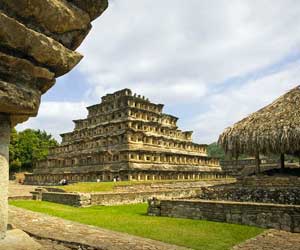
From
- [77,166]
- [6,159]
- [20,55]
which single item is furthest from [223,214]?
[77,166]

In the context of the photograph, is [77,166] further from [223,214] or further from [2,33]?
[2,33]

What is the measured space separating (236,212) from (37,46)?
8137 millimetres

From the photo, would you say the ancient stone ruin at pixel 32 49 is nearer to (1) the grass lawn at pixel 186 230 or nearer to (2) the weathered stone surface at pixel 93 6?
(2) the weathered stone surface at pixel 93 6

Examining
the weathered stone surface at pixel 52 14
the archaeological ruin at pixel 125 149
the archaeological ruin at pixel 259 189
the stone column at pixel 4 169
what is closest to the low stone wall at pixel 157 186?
the archaeological ruin at pixel 125 149

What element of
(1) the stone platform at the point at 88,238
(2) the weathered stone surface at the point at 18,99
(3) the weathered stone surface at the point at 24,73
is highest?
(3) the weathered stone surface at the point at 24,73

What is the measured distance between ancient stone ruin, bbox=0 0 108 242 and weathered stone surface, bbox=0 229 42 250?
15 centimetres

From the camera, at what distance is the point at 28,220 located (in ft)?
30.0

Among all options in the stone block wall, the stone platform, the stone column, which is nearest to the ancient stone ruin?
the stone column

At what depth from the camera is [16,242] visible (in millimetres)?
4645

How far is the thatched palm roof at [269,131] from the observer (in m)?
16.3

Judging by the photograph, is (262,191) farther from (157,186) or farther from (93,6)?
(157,186)

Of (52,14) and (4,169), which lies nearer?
(52,14)

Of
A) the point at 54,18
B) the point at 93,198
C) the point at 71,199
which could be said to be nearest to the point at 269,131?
the point at 93,198

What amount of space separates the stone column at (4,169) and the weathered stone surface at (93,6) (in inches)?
78.7
